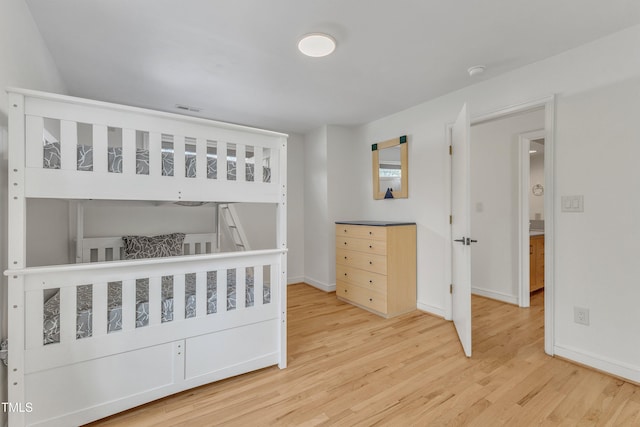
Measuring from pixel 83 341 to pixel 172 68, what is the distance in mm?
2037

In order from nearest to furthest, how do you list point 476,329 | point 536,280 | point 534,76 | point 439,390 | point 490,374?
point 439,390
point 490,374
point 534,76
point 476,329
point 536,280

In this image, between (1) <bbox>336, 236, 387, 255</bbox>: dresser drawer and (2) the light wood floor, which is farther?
(1) <bbox>336, 236, 387, 255</bbox>: dresser drawer

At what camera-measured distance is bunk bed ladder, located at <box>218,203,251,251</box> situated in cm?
297

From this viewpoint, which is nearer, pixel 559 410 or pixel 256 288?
pixel 559 410

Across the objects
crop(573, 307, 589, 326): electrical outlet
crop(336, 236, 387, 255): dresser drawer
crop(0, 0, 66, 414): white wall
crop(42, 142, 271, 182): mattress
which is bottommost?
crop(573, 307, 589, 326): electrical outlet

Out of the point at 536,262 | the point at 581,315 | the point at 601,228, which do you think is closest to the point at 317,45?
the point at 601,228

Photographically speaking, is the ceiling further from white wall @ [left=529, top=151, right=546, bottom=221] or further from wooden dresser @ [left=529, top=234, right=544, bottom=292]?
white wall @ [left=529, top=151, right=546, bottom=221]

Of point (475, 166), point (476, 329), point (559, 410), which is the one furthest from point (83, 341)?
point (475, 166)

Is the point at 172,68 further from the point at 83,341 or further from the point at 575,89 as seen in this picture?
the point at 575,89

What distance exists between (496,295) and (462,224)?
1821mm

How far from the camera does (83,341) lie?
1.48 m

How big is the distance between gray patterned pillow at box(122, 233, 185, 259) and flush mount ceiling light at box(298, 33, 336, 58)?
2376 mm

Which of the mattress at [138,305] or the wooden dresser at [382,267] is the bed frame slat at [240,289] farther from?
the wooden dresser at [382,267]

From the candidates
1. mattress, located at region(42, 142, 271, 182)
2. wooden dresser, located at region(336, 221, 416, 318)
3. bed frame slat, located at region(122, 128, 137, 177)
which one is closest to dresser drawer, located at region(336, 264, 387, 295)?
wooden dresser, located at region(336, 221, 416, 318)
